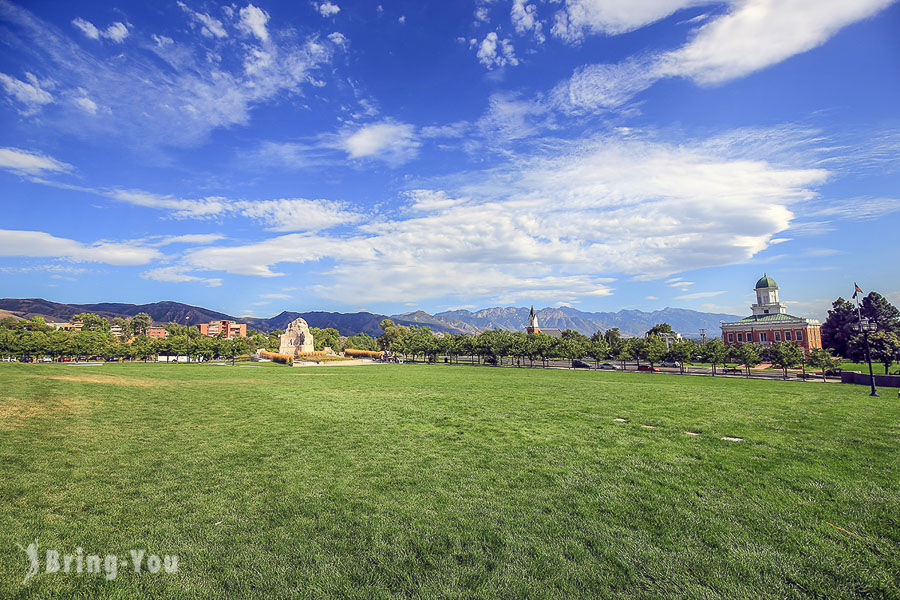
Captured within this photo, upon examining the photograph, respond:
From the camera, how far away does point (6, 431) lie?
38.6ft

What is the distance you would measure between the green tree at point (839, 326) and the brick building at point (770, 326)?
177 inches

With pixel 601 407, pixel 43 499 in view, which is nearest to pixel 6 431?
pixel 43 499

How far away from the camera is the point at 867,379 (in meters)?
35.5

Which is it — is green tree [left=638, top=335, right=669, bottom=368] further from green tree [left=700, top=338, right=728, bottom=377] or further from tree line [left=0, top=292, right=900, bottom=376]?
green tree [left=700, top=338, right=728, bottom=377]

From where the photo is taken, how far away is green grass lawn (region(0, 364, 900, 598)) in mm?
4938

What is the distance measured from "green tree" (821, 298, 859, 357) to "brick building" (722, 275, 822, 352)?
4.48 meters

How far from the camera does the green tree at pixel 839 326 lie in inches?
2829

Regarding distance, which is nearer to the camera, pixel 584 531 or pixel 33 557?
pixel 33 557

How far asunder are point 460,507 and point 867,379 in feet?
151

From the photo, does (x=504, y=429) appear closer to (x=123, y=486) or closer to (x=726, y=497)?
(x=726, y=497)

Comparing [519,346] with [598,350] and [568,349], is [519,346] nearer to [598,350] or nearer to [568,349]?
[568,349]

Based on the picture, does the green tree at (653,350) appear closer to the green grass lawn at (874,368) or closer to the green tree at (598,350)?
the green tree at (598,350)

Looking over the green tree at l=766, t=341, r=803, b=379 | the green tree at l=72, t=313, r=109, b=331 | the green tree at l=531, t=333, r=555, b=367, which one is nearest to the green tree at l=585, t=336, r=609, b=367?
the green tree at l=531, t=333, r=555, b=367

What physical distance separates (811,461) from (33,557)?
14.3 metres
